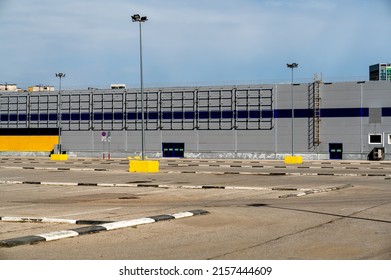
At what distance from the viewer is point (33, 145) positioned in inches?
3243

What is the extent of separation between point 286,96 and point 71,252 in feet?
199

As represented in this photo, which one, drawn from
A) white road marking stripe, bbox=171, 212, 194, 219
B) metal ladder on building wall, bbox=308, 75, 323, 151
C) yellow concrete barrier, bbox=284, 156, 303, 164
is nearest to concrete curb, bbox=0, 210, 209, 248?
white road marking stripe, bbox=171, 212, 194, 219

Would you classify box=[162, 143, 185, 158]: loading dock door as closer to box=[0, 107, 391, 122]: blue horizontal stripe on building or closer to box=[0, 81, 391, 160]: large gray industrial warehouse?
box=[0, 81, 391, 160]: large gray industrial warehouse

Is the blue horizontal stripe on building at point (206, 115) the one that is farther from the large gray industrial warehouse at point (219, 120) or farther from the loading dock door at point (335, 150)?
the loading dock door at point (335, 150)

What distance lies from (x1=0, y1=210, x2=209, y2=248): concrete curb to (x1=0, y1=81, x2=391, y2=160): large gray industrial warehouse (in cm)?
5323

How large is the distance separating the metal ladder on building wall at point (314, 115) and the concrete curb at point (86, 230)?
5317 centimetres

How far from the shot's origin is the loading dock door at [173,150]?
7369 centimetres

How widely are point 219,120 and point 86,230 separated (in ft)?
196

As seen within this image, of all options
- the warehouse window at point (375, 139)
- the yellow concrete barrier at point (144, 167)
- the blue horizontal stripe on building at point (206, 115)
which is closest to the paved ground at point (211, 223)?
the yellow concrete barrier at point (144, 167)

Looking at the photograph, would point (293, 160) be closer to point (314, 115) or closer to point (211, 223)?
point (314, 115)

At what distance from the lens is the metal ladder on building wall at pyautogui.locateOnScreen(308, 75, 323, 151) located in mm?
66562
